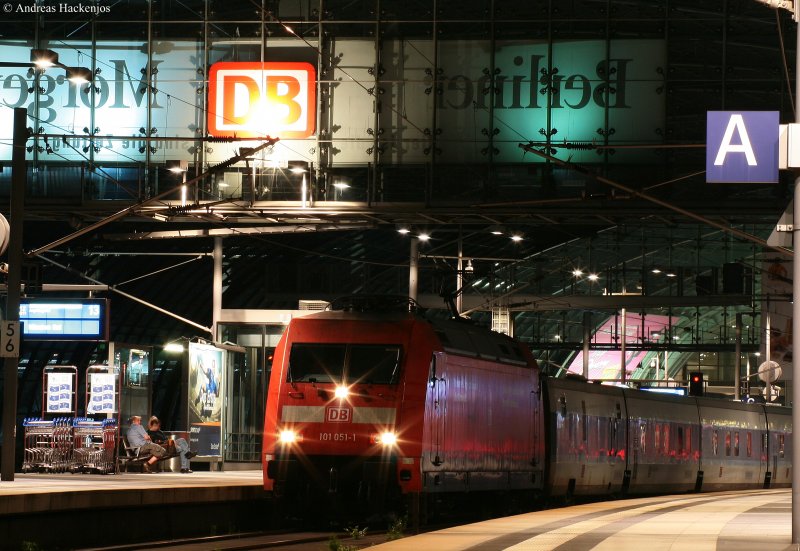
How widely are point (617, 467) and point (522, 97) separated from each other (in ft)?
34.2

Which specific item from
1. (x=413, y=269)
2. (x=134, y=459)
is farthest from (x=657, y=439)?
(x=134, y=459)

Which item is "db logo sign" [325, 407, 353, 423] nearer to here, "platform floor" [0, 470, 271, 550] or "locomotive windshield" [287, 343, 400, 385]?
"locomotive windshield" [287, 343, 400, 385]

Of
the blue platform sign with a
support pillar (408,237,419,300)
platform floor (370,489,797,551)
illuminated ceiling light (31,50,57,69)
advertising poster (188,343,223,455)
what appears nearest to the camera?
platform floor (370,489,797,551)

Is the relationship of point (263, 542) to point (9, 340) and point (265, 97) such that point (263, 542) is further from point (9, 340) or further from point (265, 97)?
point (265, 97)

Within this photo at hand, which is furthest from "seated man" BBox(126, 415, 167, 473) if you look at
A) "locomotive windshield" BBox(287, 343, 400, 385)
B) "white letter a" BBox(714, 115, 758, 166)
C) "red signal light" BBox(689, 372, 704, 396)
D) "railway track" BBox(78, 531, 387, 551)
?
"white letter a" BBox(714, 115, 758, 166)

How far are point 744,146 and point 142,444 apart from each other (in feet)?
66.4

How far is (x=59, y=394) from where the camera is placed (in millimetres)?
31344

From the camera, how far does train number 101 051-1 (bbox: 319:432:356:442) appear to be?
21.5m

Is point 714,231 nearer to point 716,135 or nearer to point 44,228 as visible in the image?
point 44,228

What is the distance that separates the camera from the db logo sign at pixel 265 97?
1524 inches

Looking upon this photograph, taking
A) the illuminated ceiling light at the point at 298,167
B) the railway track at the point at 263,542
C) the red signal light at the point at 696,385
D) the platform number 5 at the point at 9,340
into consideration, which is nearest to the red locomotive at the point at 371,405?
the railway track at the point at 263,542

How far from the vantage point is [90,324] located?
30156 mm

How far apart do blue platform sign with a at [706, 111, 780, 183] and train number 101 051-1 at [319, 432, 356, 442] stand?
800 cm

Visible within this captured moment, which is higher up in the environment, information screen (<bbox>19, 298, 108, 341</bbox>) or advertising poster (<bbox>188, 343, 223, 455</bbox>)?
information screen (<bbox>19, 298, 108, 341</bbox>)
